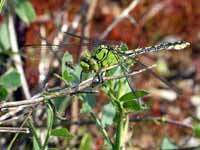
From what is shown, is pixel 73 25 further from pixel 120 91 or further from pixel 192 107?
pixel 192 107

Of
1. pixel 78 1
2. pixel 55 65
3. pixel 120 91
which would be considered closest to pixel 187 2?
pixel 78 1

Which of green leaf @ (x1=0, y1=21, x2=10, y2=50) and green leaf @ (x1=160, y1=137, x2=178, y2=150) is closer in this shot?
green leaf @ (x1=160, y1=137, x2=178, y2=150)

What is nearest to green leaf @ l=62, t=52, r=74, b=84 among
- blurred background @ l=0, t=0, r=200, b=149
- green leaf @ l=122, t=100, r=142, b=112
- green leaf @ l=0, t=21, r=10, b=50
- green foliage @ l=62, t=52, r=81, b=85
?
green foliage @ l=62, t=52, r=81, b=85

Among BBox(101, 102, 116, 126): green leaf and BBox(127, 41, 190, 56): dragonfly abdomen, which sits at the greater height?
BBox(127, 41, 190, 56): dragonfly abdomen

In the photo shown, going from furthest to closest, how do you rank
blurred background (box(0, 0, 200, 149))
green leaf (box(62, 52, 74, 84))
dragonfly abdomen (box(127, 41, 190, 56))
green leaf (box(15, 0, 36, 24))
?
blurred background (box(0, 0, 200, 149)) → green leaf (box(15, 0, 36, 24)) → green leaf (box(62, 52, 74, 84)) → dragonfly abdomen (box(127, 41, 190, 56))

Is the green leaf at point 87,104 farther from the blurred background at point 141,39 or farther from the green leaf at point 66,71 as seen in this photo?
the blurred background at point 141,39

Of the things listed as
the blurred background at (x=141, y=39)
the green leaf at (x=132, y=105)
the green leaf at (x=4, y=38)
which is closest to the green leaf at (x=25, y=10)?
the blurred background at (x=141, y=39)

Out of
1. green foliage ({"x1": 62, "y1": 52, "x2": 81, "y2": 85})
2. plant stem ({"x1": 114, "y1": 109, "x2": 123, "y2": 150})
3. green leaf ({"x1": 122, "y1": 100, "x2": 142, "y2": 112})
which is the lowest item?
plant stem ({"x1": 114, "y1": 109, "x2": 123, "y2": 150})

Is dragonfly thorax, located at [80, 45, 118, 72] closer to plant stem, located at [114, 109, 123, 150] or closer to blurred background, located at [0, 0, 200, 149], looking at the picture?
plant stem, located at [114, 109, 123, 150]
